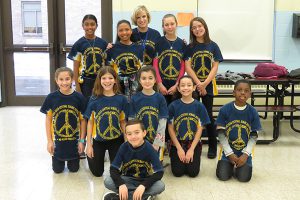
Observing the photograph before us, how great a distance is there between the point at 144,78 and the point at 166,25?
0.62m

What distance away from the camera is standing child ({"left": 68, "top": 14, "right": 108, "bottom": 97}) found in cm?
331

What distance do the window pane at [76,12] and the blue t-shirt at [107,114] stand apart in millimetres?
3116

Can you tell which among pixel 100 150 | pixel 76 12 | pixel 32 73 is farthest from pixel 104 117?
pixel 32 73

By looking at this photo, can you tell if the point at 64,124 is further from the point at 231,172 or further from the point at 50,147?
the point at 231,172

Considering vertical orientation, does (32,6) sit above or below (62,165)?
above

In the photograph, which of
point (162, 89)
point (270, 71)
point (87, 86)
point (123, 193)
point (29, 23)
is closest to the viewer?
point (123, 193)

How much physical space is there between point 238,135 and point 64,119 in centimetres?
144

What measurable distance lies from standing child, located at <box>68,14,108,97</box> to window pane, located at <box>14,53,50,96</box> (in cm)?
282

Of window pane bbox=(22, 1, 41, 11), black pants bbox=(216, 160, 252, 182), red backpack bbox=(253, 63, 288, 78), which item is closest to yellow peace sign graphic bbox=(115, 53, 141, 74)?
black pants bbox=(216, 160, 252, 182)

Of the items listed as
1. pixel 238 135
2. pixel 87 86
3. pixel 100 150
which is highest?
pixel 87 86

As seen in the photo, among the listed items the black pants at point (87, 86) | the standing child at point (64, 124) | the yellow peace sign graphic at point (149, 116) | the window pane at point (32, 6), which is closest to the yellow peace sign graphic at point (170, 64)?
the yellow peace sign graphic at point (149, 116)

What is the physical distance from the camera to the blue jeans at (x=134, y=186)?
2457 mm

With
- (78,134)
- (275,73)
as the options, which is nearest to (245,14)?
(275,73)

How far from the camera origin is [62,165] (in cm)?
312
